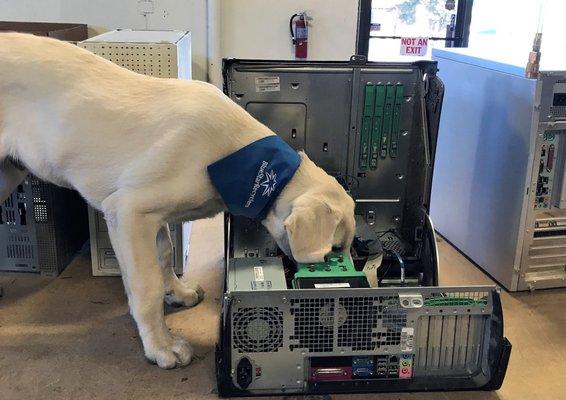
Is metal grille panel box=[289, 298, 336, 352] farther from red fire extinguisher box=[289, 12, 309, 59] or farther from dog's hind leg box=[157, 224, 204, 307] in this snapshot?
red fire extinguisher box=[289, 12, 309, 59]

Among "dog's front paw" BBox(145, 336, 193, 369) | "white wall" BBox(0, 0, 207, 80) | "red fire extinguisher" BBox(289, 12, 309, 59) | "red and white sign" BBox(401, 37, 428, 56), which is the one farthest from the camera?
"red and white sign" BBox(401, 37, 428, 56)

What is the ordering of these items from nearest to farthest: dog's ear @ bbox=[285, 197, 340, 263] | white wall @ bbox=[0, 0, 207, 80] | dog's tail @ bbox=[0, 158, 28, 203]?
dog's ear @ bbox=[285, 197, 340, 263] → dog's tail @ bbox=[0, 158, 28, 203] → white wall @ bbox=[0, 0, 207, 80]

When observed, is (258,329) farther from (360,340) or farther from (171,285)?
(171,285)

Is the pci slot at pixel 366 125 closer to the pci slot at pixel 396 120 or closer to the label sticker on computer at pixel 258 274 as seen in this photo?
the pci slot at pixel 396 120

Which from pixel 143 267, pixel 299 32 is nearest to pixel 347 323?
pixel 143 267

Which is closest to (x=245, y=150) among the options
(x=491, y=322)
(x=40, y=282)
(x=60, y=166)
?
(x=60, y=166)

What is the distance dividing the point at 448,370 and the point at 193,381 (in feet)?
2.66

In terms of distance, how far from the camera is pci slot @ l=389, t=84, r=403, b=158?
2.25m

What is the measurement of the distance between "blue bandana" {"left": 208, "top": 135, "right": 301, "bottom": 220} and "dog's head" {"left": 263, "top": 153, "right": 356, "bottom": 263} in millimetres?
50

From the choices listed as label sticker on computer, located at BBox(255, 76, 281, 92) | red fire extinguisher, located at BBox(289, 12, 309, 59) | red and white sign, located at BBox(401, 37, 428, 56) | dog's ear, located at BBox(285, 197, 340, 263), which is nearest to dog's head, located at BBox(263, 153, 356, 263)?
dog's ear, located at BBox(285, 197, 340, 263)

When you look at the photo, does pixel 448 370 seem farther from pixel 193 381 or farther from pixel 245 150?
pixel 245 150

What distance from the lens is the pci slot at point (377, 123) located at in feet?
7.36

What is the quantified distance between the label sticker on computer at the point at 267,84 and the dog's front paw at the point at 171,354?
A: 1027mm

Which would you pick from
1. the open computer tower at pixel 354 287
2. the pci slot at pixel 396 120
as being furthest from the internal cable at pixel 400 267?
the pci slot at pixel 396 120
